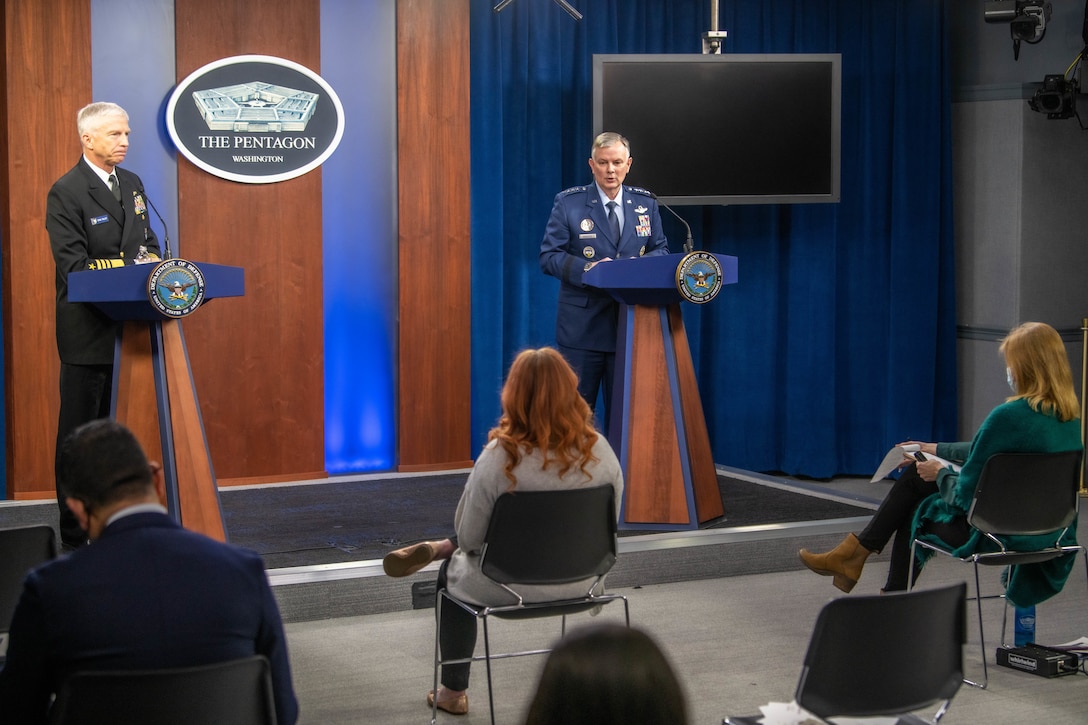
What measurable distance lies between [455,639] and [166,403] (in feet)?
4.60

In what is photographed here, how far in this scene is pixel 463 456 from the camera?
669cm

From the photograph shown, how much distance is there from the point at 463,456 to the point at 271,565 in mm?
2224

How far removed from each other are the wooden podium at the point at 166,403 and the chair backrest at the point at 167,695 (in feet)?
7.44

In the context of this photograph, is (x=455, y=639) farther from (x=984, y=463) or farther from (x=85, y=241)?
(x=85, y=241)

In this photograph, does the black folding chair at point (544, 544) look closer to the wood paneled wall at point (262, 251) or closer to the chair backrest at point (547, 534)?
the chair backrest at point (547, 534)

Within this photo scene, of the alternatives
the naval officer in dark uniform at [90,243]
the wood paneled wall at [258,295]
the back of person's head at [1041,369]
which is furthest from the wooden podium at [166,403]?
the back of person's head at [1041,369]

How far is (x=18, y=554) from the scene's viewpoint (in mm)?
2748

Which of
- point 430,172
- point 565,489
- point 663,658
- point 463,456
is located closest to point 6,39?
point 430,172

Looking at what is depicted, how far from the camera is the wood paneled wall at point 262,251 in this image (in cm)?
575

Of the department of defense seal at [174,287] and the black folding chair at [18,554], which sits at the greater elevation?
the department of defense seal at [174,287]

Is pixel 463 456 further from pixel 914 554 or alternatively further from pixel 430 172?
pixel 914 554

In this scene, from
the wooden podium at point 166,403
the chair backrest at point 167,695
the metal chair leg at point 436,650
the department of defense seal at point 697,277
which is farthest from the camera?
the department of defense seal at point 697,277

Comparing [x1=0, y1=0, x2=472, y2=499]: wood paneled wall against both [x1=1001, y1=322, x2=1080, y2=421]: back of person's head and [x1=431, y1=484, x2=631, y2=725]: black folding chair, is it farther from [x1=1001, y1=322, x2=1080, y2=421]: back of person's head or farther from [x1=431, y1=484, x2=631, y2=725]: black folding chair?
[x1=1001, y1=322, x2=1080, y2=421]: back of person's head

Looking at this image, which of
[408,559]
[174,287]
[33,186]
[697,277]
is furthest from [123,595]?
[33,186]
